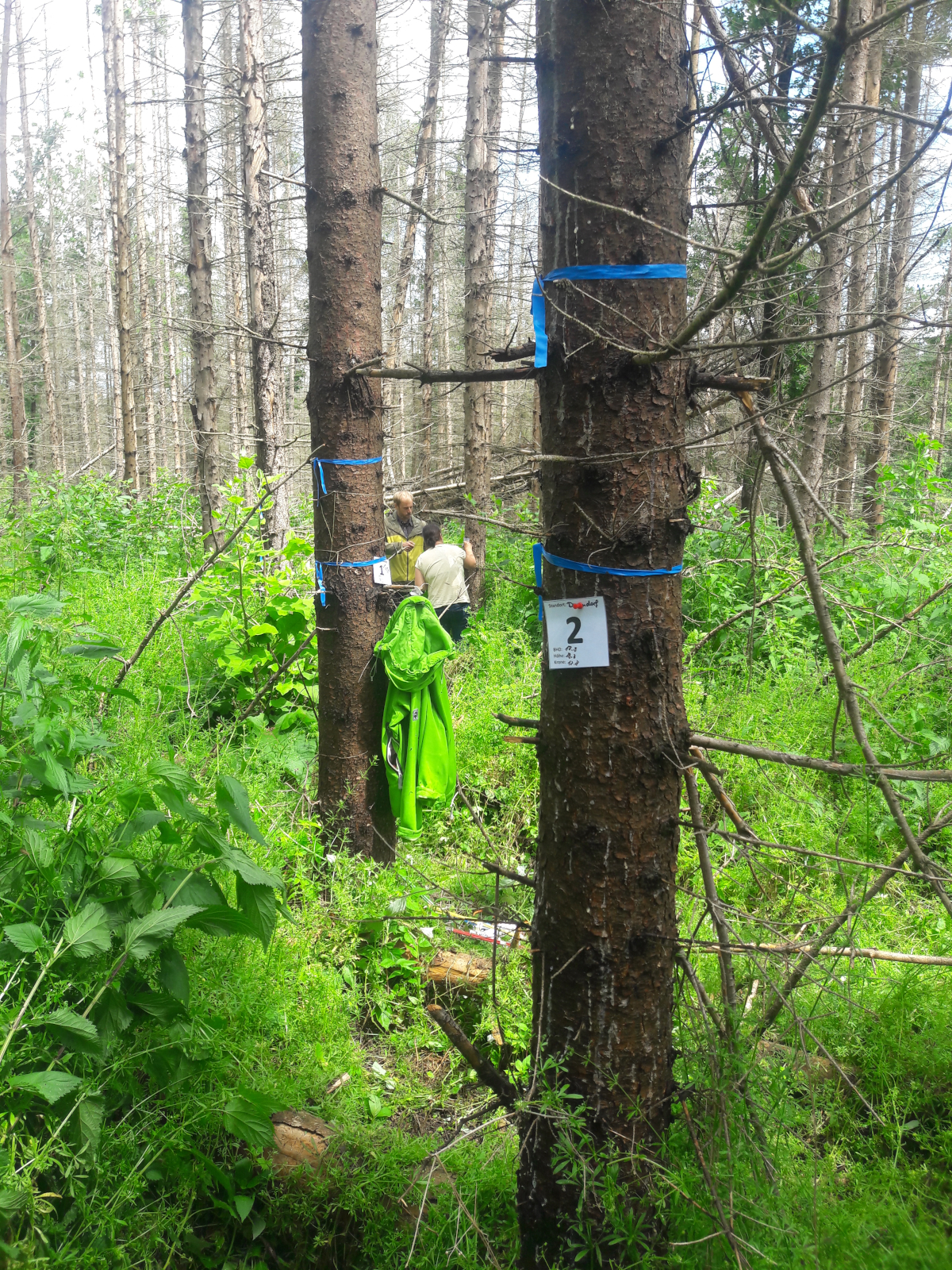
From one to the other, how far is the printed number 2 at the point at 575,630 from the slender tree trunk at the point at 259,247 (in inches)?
252

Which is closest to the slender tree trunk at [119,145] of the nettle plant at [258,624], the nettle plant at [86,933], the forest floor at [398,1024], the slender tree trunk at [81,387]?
the nettle plant at [258,624]

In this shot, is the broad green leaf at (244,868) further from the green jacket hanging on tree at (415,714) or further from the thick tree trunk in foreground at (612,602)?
the green jacket hanging on tree at (415,714)

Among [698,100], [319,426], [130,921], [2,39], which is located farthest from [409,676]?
[2,39]

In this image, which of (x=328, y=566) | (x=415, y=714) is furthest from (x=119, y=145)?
(x=415, y=714)

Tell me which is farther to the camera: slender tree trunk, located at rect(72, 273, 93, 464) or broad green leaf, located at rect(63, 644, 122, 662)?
slender tree trunk, located at rect(72, 273, 93, 464)

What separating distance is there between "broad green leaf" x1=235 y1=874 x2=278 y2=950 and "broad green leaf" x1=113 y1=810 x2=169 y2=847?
256mm

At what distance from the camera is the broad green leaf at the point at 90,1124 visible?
5.76 ft

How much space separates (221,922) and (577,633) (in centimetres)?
116

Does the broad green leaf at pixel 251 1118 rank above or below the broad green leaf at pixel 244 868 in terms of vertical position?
below

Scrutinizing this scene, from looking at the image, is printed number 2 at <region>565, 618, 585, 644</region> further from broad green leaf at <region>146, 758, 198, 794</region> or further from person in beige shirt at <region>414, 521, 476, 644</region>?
person in beige shirt at <region>414, 521, 476, 644</region>

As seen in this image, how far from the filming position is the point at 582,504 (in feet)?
5.64

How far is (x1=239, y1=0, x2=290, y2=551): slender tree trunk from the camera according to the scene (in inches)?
305

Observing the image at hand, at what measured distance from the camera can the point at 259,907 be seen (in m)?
2.04

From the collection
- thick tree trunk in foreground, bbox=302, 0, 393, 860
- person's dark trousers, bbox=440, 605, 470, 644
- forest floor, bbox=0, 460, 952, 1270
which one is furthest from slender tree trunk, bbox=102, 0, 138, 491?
thick tree trunk in foreground, bbox=302, 0, 393, 860
